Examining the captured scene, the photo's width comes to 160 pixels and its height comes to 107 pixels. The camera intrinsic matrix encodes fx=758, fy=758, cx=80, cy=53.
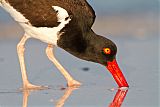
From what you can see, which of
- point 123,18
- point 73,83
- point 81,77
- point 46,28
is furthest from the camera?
point 123,18

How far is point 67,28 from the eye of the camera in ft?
31.4

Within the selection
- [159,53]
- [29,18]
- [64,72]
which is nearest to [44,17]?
[29,18]

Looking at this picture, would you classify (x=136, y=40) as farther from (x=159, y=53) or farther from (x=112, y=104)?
(x=112, y=104)

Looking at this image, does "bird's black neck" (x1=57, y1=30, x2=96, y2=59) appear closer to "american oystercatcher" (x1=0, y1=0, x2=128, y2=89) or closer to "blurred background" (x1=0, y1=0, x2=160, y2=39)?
"american oystercatcher" (x1=0, y1=0, x2=128, y2=89)

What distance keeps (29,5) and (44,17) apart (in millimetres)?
256

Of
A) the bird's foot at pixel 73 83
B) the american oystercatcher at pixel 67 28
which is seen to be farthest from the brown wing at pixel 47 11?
the bird's foot at pixel 73 83

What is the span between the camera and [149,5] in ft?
45.7

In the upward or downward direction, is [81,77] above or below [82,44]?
below

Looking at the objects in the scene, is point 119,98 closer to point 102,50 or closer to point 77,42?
point 102,50

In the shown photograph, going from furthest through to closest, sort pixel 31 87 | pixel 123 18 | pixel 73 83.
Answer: pixel 123 18
pixel 73 83
pixel 31 87

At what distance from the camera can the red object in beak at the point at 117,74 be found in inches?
375

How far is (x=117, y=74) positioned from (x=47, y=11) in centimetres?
120

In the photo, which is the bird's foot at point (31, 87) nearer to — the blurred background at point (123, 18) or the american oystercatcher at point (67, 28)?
the american oystercatcher at point (67, 28)

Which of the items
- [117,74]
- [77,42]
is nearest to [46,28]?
[77,42]
